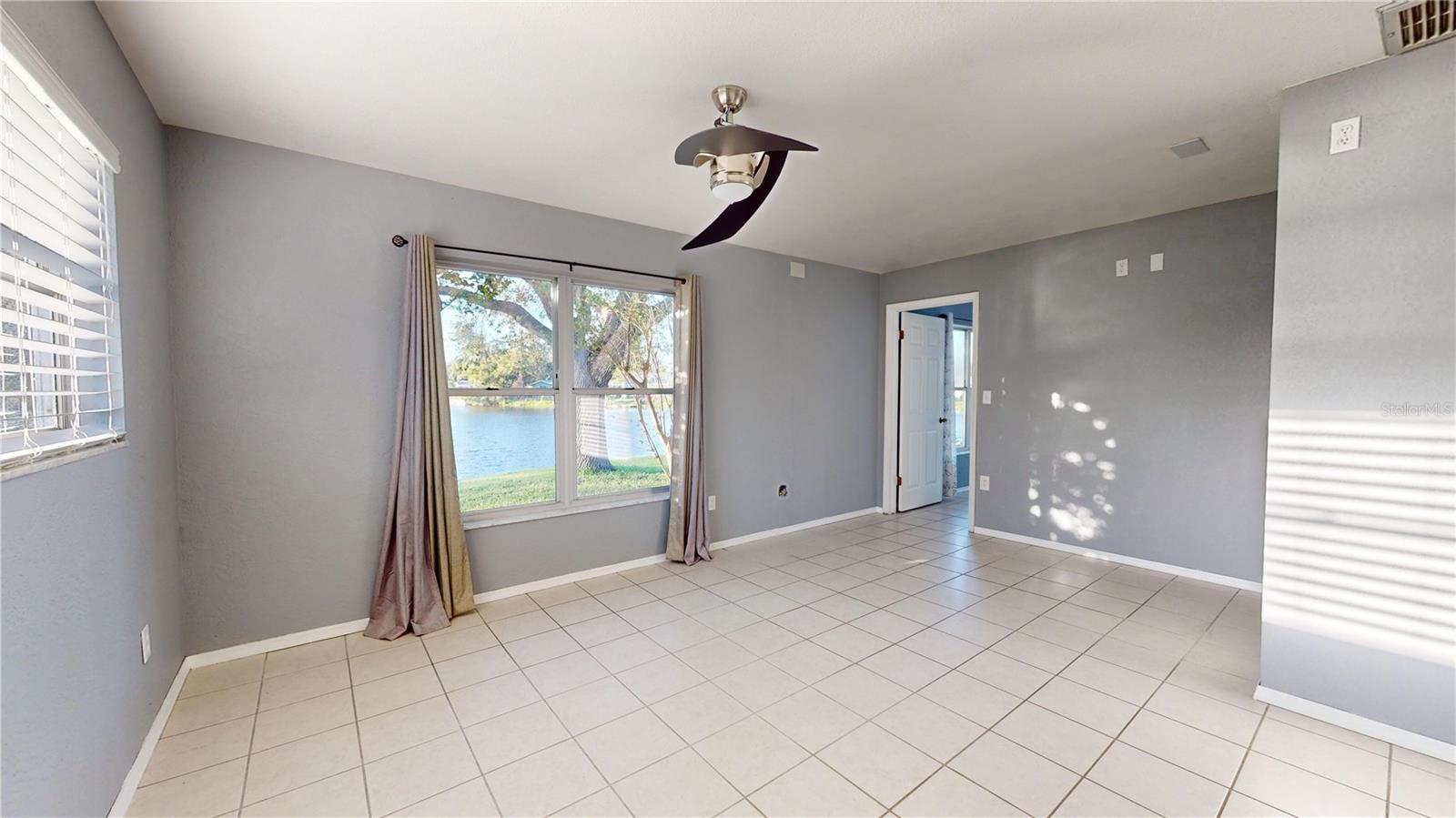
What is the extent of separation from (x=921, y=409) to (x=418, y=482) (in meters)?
4.84

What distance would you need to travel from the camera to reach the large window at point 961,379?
22.7 ft

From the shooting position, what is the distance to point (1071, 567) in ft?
13.0

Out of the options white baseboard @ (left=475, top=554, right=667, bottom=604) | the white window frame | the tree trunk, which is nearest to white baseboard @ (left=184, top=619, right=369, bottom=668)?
white baseboard @ (left=475, top=554, right=667, bottom=604)

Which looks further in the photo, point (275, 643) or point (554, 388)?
point (554, 388)

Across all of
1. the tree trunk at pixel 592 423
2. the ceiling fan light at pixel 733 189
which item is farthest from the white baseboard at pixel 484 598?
the ceiling fan light at pixel 733 189

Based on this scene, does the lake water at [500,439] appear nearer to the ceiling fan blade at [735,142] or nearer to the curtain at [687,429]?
the curtain at [687,429]

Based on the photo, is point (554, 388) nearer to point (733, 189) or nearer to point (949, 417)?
point (733, 189)

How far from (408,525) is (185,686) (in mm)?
1035

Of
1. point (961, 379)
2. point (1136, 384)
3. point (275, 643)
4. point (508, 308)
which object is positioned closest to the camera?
point (275, 643)

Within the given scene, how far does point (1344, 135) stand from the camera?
6.79 feet

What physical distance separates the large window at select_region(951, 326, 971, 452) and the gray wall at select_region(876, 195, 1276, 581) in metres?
2.17

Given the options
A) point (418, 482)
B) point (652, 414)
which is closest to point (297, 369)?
point (418, 482)

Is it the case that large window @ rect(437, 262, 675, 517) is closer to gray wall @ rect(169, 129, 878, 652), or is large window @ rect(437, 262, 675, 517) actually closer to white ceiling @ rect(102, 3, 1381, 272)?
gray wall @ rect(169, 129, 878, 652)

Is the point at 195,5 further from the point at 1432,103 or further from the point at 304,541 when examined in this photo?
the point at 1432,103
